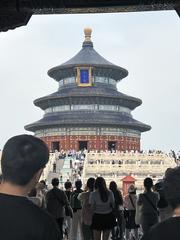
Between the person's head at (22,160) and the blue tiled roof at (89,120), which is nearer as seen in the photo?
the person's head at (22,160)

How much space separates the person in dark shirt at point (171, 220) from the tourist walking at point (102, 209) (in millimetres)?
5517

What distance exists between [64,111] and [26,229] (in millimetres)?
47997

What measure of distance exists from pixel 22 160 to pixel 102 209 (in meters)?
5.93

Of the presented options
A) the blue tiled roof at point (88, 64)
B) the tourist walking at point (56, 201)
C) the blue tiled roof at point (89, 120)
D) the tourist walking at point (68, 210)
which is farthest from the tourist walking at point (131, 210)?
the blue tiled roof at point (88, 64)

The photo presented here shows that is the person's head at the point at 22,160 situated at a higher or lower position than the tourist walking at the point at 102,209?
higher

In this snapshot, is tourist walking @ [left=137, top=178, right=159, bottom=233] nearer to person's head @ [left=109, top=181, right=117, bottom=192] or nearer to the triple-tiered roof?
person's head @ [left=109, top=181, right=117, bottom=192]

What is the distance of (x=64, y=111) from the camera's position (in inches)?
1982

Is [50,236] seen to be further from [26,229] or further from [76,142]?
[76,142]

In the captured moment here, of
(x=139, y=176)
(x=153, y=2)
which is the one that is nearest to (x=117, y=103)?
(x=139, y=176)

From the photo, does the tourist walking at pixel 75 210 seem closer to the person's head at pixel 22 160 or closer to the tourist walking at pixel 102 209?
the tourist walking at pixel 102 209

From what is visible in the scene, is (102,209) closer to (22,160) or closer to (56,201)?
(56,201)

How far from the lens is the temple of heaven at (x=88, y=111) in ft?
157

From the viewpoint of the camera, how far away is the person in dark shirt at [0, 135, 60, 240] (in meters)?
2.40

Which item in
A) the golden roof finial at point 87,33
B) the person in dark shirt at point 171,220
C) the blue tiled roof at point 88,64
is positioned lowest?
the person in dark shirt at point 171,220
